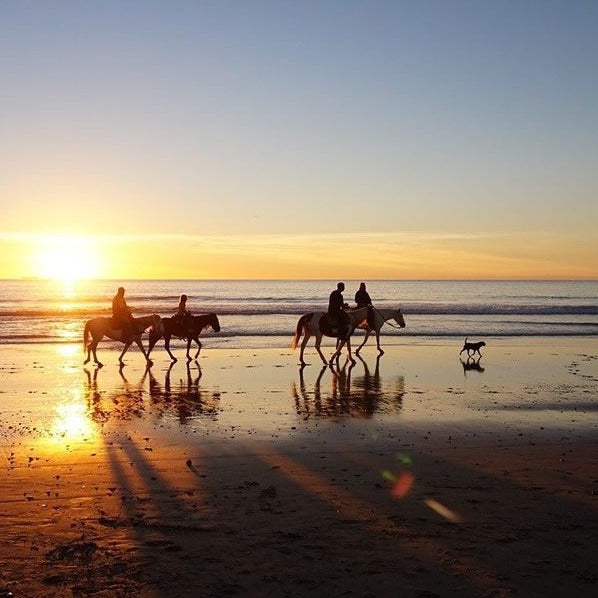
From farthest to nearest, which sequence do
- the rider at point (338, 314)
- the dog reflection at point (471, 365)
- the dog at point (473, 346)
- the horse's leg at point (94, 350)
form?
the dog at point (473, 346), the rider at point (338, 314), the horse's leg at point (94, 350), the dog reflection at point (471, 365)

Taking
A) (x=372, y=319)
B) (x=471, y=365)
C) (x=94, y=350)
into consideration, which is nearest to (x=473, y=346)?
(x=471, y=365)

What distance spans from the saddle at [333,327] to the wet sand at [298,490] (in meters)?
4.70

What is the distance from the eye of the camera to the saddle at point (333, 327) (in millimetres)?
19516

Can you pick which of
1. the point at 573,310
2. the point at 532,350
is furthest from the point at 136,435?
the point at 573,310

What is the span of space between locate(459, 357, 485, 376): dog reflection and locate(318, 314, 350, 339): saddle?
352 cm

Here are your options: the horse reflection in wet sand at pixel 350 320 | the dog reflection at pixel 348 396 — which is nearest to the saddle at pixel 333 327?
the horse reflection in wet sand at pixel 350 320

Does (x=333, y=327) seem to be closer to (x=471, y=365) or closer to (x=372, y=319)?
(x=372, y=319)

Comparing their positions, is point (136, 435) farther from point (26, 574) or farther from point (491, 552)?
point (491, 552)

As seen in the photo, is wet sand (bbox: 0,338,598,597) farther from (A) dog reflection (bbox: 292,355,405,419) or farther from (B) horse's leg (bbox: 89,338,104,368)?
(B) horse's leg (bbox: 89,338,104,368)

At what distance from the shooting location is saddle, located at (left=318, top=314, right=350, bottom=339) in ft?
64.0

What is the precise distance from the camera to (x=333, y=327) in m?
19.6

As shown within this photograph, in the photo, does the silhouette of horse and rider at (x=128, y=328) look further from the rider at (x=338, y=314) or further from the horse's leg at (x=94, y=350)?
the rider at (x=338, y=314)

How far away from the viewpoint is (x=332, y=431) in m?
10.3

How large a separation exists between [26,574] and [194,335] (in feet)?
50.0
